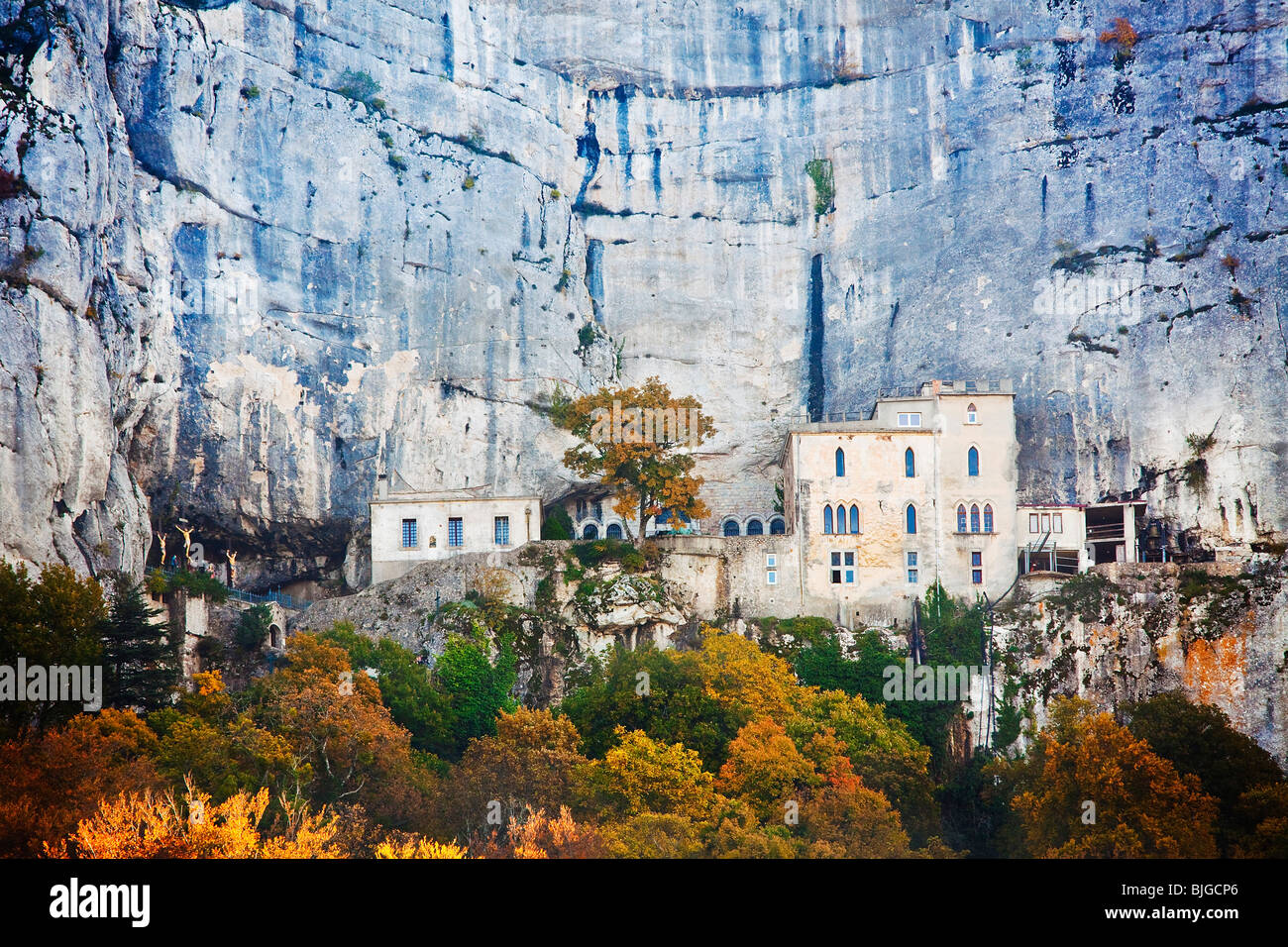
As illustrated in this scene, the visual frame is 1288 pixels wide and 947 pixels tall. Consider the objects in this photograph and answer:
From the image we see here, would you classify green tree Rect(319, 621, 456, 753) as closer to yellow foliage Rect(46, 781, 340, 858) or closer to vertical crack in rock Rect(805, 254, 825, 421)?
yellow foliage Rect(46, 781, 340, 858)

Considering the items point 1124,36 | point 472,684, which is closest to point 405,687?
point 472,684

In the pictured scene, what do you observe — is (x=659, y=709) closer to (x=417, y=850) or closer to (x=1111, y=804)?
(x=417, y=850)

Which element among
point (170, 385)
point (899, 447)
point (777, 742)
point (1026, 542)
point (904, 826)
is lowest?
point (904, 826)

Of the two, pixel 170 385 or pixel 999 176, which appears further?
pixel 999 176

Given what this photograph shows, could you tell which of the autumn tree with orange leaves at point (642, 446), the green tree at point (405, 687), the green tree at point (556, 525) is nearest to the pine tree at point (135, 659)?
the green tree at point (405, 687)

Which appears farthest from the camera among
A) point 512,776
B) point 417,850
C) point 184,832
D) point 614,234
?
point 614,234
